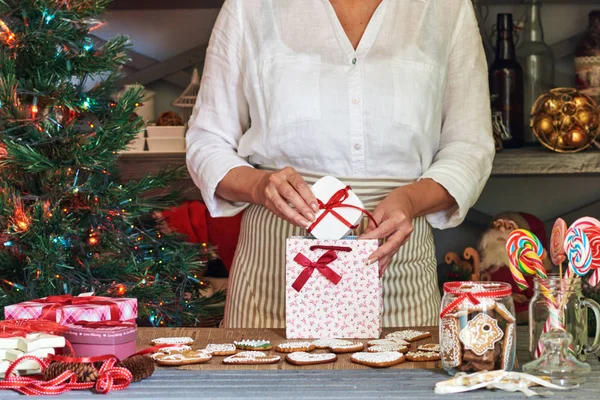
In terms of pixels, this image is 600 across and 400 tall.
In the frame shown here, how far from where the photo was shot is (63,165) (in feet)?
6.33

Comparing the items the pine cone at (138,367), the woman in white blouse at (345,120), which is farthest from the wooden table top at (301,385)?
the woman in white blouse at (345,120)

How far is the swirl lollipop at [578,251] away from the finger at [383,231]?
372mm

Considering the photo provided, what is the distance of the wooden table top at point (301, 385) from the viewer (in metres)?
0.97

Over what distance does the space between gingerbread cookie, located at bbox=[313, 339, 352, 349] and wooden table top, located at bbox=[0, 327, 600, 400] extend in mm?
132

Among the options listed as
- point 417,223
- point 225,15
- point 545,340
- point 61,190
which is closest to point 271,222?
point 417,223

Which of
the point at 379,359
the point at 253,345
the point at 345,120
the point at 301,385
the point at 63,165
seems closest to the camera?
the point at 301,385

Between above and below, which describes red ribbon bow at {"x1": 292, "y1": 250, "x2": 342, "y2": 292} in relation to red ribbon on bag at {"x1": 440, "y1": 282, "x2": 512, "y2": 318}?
above

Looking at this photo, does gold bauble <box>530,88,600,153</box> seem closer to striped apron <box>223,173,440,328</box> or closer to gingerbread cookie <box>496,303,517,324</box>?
striped apron <box>223,173,440,328</box>

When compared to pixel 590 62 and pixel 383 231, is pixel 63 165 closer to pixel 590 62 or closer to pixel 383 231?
pixel 383 231

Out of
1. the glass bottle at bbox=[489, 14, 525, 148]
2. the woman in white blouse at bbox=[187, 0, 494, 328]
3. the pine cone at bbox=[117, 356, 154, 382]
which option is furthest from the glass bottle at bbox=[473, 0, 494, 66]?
the pine cone at bbox=[117, 356, 154, 382]

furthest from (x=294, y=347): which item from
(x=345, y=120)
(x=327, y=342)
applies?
(x=345, y=120)

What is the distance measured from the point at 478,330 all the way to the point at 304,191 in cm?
40

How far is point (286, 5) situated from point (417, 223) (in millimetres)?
480

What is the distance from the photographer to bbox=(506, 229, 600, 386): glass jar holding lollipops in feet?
3.33
